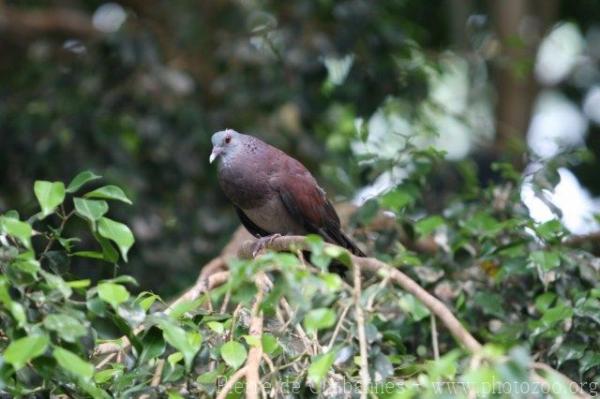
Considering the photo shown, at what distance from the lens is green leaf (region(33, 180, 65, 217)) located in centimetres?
260

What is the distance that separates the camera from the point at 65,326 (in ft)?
8.13

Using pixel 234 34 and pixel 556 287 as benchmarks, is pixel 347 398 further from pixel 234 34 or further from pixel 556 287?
pixel 234 34

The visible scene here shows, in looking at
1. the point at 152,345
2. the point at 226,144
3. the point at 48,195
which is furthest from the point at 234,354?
the point at 226,144

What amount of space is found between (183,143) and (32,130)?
88 cm

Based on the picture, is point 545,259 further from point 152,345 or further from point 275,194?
point 152,345

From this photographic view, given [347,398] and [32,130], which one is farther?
[32,130]

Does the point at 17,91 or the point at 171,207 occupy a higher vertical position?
the point at 17,91

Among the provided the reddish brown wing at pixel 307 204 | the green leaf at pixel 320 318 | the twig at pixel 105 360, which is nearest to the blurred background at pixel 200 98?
the reddish brown wing at pixel 307 204

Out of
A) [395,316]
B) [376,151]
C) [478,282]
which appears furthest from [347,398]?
[376,151]

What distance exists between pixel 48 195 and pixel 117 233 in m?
0.20

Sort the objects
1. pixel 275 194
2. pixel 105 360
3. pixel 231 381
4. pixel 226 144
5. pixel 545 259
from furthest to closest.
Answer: pixel 226 144 → pixel 275 194 → pixel 545 259 → pixel 105 360 → pixel 231 381

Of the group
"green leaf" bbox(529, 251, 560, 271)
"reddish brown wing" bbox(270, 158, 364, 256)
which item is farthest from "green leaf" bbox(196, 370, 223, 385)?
"reddish brown wing" bbox(270, 158, 364, 256)

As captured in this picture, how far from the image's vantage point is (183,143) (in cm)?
618

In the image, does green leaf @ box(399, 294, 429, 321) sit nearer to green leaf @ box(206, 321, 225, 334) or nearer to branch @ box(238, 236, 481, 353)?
branch @ box(238, 236, 481, 353)
